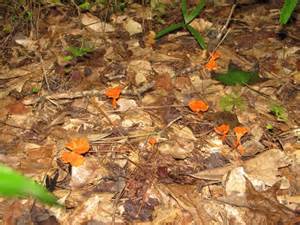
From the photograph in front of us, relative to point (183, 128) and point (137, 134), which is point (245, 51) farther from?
point (137, 134)

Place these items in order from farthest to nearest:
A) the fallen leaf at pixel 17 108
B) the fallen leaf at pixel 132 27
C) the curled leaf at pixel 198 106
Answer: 1. the fallen leaf at pixel 132 27
2. the fallen leaf at pixel 17 108
3. the curled leaf at pixel 198 106

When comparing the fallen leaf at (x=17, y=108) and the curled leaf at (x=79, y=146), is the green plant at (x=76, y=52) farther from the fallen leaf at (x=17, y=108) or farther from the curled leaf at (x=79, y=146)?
the curled leaf at (x=79, y=146)

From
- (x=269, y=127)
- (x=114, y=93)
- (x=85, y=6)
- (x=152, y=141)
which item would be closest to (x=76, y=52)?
(x=114, y=93)

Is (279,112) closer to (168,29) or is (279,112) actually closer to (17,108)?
(168,29)

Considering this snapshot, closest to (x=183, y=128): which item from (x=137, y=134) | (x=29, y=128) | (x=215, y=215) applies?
(x=137, y=134)

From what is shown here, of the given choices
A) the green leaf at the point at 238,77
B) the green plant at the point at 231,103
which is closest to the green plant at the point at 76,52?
the green leaf at the point at 238,77

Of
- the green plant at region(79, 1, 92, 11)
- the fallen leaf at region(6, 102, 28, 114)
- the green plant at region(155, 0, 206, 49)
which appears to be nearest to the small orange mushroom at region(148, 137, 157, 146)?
the fallen leaf at region(6, 102, 28, 114)

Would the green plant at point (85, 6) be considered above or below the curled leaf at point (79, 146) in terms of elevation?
above

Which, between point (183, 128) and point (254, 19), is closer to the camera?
point (183, 128)
